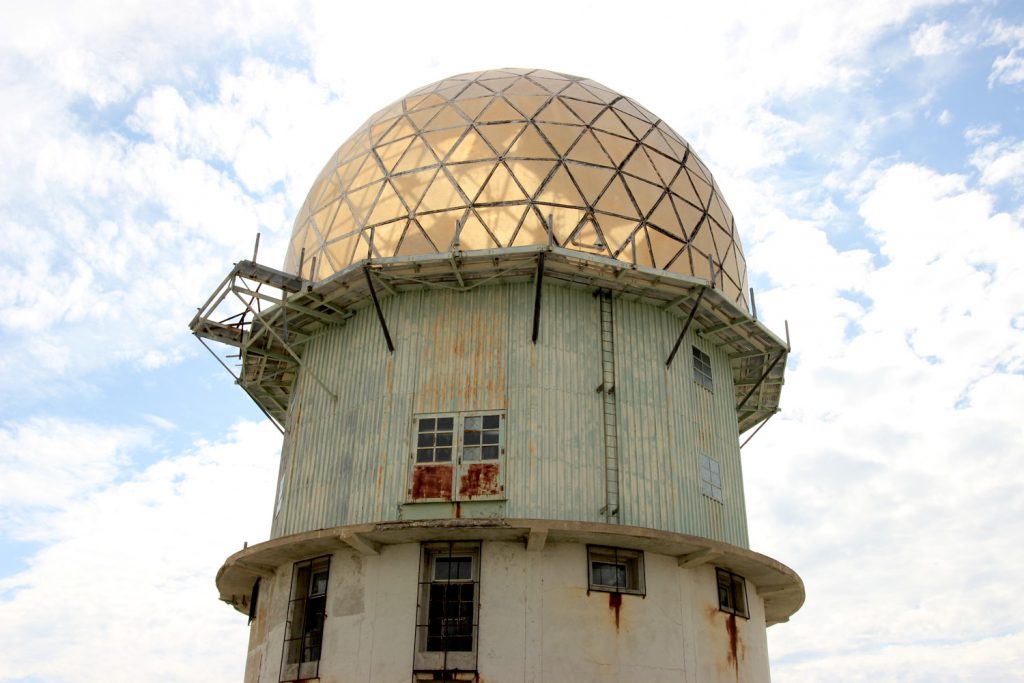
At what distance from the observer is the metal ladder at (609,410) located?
1773 centimetres

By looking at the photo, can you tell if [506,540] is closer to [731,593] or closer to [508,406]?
[508,406]

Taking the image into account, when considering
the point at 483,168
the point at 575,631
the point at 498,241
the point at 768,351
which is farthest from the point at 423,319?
the point at 768,351

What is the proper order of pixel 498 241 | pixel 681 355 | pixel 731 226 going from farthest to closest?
pixel 731 226 < pixel 681 355 < pixel 498 241

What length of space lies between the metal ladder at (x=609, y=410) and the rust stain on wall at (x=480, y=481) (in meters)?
2.08

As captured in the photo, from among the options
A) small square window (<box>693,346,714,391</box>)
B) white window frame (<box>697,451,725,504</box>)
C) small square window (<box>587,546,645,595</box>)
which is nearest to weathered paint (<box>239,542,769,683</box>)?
small square window (<box>587,546,645,595</box>)

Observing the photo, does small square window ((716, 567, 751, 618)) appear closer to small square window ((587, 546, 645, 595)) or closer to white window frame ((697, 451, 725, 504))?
white window frame ((697, 451, 725, 504))

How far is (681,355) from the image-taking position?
2036 cm

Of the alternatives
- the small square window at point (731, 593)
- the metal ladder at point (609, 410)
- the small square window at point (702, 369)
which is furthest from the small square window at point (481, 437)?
the small square window at point (702, 369)

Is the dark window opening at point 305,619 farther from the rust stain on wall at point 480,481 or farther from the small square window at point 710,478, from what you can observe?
the small square window at point 710,478

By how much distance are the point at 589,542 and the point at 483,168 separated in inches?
314

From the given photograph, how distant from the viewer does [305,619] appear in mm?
17734

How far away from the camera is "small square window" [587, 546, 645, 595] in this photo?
662 inches

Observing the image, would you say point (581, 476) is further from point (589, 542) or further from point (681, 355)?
point (681, 355)

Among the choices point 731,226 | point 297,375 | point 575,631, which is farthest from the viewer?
point 731,226
